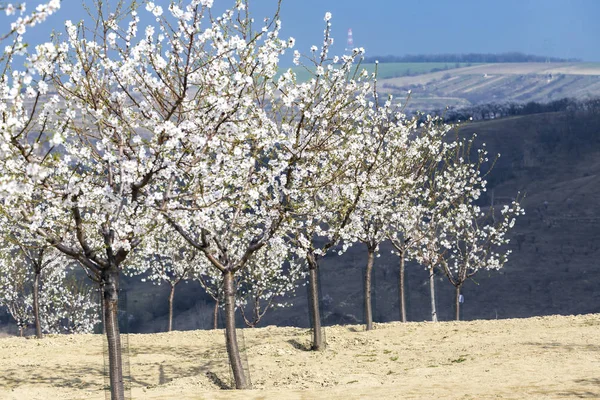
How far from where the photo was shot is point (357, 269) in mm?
90562

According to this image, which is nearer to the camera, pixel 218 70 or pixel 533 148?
pixel 218 70

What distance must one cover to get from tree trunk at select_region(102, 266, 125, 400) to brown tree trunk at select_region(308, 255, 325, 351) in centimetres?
1000

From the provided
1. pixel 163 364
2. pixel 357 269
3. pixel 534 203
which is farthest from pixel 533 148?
pixel 163 364

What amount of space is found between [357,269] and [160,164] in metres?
77.0

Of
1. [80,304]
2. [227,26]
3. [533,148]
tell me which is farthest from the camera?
[533,148]

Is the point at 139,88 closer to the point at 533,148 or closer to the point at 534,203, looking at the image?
the point at 534,203

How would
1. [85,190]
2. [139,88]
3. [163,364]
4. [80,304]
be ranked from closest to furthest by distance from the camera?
[85,190] < [139,88] < [163,364] < [80,304]

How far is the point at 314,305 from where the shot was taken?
2516 cm

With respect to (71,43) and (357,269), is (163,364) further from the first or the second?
(357,269)

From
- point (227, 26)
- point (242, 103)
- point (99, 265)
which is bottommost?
point (99, 265)

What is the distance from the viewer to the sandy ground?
17172 millimetres

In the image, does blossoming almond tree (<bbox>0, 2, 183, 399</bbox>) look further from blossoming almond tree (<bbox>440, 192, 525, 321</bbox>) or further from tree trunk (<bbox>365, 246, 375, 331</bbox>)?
blossoming almond tree (<bbox>440, 192, 525, 321</bbox>)

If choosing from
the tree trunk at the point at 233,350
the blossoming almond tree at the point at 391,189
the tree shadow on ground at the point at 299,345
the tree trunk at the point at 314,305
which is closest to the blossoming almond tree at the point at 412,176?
the blossoming almond tree at the point at 391,189

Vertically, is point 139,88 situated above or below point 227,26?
below
